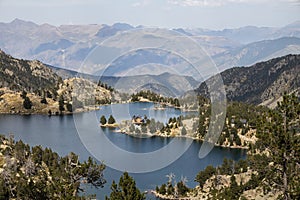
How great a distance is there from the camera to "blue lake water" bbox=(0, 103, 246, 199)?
70250 millimetres

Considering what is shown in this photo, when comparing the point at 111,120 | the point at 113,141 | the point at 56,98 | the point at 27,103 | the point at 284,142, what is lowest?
the point at 113,141

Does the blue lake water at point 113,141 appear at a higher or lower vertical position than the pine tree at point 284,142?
lower

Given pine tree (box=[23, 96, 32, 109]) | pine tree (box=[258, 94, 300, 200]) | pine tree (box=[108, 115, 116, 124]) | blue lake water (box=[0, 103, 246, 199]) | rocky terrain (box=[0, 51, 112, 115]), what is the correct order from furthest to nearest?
pine tree (box=[23, 96, 32, 109]), rocky terrain (box=[0, 51, 112, 115]), pine tree (box=[108, 115, 116, 124]), blue lake water (box=[0, 103, 246, 199]), pine tree (box=[258, 94, 300, 200])

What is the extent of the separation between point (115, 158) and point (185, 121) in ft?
130

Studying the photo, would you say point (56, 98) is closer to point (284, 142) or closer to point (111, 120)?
point (111, 120)

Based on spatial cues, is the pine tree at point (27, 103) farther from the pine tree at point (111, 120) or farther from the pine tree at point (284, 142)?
the pine tree at point (284, 142)

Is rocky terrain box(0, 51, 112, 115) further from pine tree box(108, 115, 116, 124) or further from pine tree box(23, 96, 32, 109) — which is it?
pine tree box(108, 115, 116, 124)

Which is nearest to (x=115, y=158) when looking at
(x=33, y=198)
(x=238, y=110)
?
(x=33, y=198)

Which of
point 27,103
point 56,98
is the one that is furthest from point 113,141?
point 56,98

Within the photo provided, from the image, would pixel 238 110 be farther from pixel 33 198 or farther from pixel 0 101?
pixel 33 198

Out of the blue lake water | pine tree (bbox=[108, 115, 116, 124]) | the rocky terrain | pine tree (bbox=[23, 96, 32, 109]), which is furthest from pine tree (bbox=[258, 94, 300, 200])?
pine tree (bbox=[23, 96, 32, 109])

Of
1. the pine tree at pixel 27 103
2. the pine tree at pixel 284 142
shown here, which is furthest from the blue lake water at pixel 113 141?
the pine tree at pixel 284 142

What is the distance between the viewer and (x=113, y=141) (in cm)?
9944

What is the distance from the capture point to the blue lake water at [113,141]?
70.2 m
